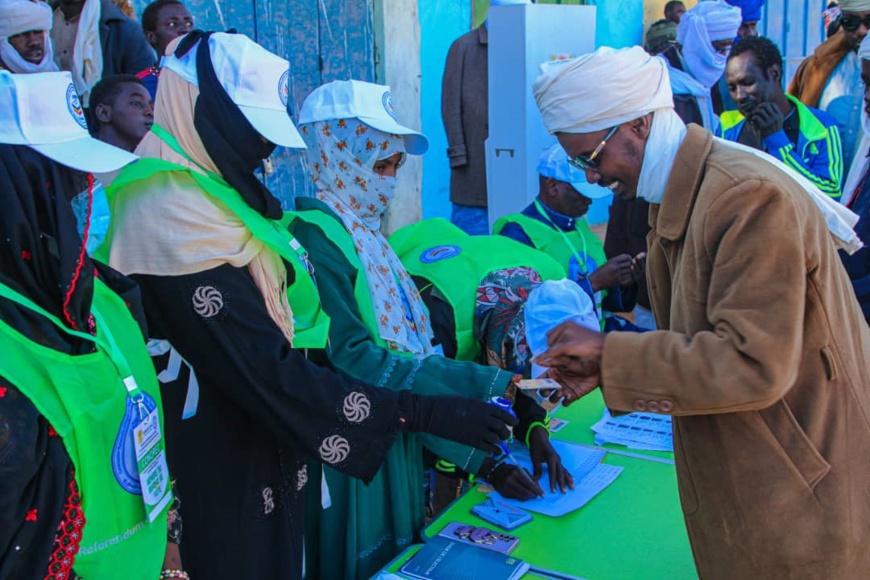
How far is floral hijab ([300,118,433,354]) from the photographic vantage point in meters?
2.53

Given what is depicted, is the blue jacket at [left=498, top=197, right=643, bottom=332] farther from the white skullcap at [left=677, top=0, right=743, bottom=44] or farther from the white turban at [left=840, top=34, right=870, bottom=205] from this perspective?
the white skullcap at [left=677, top=0, right=743, bottom=44]

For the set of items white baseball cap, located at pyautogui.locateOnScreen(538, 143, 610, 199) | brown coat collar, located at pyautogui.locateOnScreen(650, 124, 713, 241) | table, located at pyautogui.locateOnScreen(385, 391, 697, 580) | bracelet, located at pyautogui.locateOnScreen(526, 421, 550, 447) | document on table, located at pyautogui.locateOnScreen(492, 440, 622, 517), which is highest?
brown coat collar, located at pyautogui.locateOnScreen(650, 124, 713, 241)

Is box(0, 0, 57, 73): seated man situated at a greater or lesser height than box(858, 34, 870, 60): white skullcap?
greater

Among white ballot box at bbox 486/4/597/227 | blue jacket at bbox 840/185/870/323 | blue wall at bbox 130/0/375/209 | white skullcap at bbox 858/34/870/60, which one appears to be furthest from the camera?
blue wall at bbox 130/0/375/209

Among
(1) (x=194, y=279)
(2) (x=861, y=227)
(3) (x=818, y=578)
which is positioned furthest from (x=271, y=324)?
(2) (x=861, y=227)

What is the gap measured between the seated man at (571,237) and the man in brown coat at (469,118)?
2128 mm

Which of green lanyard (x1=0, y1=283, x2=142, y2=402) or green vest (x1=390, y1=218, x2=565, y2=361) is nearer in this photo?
green lanyard (x1=0, y1=283, x2=142, y2=402)

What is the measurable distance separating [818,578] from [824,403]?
0.34 m

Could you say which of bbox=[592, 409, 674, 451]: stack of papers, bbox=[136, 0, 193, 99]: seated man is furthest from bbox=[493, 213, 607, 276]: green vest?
bbox=[136, 0, 193, 99]: seated man

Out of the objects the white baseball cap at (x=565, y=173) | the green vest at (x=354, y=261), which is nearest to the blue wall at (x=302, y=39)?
the white baseball cap at (x=565, y=173)

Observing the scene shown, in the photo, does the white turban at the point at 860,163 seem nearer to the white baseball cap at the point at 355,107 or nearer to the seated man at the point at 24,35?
the white baseball cap at the point at 355,107

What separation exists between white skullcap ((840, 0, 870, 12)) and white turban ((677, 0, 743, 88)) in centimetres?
123

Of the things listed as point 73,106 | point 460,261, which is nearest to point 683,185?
point 73,106

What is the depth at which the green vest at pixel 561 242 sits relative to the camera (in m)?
3.62
